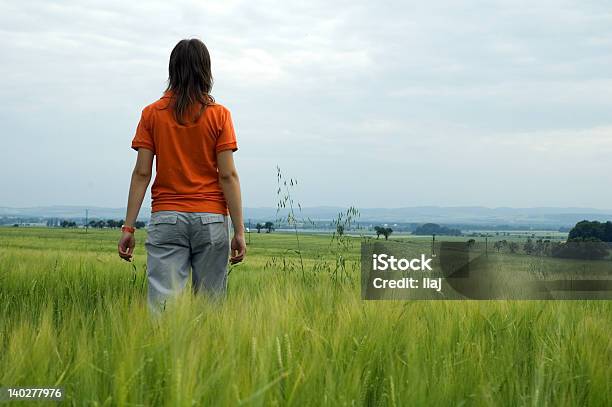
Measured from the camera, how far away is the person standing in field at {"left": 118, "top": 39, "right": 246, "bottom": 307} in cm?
379

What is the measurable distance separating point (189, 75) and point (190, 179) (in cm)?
59

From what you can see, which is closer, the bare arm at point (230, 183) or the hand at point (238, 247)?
the bare arm at point (230, 183)

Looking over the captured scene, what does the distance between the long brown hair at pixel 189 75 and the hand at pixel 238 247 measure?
733 mm

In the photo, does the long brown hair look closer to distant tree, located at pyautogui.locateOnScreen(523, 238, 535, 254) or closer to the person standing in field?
the person standing in field

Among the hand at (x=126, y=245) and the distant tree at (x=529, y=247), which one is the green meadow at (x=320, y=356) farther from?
the distant tree at (x=529, y=247)

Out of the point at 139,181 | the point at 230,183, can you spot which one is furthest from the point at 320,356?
the point at 139,181

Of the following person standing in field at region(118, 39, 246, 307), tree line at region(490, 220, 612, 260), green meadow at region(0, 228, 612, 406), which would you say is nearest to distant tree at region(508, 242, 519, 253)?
tree line at region(490, 220, 612, 260)

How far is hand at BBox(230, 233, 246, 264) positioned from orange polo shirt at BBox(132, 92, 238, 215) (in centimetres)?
17

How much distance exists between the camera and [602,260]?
6.09 m

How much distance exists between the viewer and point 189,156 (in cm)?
386

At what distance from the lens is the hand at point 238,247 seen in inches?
156

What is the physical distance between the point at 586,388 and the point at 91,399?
6.09 feet

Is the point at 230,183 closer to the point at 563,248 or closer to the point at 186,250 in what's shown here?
the point at 186,250

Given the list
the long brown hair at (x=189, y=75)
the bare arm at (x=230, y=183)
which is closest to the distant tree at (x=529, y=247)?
the bare arm at (x=230, y=183)
